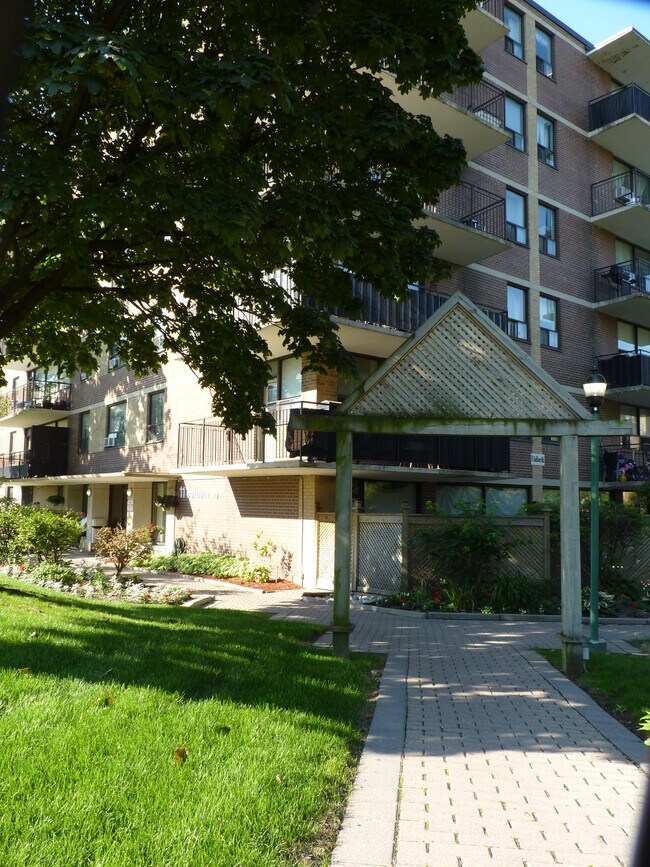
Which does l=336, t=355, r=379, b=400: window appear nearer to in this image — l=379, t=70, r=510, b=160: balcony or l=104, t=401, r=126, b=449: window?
l=379, t=70, r=510, b=160: balcony

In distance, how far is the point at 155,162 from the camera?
804cm

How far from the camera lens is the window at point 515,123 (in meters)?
24.6

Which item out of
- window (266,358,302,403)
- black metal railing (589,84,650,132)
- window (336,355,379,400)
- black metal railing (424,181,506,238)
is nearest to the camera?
window (336,355,379,400)

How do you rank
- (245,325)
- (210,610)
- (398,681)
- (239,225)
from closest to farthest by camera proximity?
(239,225)
(398,681)
(245,325)
(210,610)

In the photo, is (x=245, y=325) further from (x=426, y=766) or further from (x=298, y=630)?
(x=426, y=766)

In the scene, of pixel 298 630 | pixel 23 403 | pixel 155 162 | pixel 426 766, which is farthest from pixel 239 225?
pixel 23 403

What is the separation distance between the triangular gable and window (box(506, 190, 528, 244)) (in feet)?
53.6

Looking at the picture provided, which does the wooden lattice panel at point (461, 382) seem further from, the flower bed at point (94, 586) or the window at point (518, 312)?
the window at point (518, 312)

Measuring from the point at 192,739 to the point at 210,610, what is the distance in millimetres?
8510

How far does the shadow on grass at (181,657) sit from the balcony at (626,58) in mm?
25140

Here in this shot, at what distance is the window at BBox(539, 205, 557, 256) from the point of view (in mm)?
25312

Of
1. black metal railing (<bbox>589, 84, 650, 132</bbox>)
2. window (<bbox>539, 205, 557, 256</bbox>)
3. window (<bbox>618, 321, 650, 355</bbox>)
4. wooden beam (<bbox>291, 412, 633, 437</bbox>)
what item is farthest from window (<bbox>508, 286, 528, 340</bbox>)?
wooden beam (<bbox>291, 412, 633, 437</bbox>)

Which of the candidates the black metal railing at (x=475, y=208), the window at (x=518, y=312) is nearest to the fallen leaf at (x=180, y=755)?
the black metal railing at (x=475, y=208)

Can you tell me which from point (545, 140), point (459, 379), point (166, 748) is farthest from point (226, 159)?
point (545, 140)
